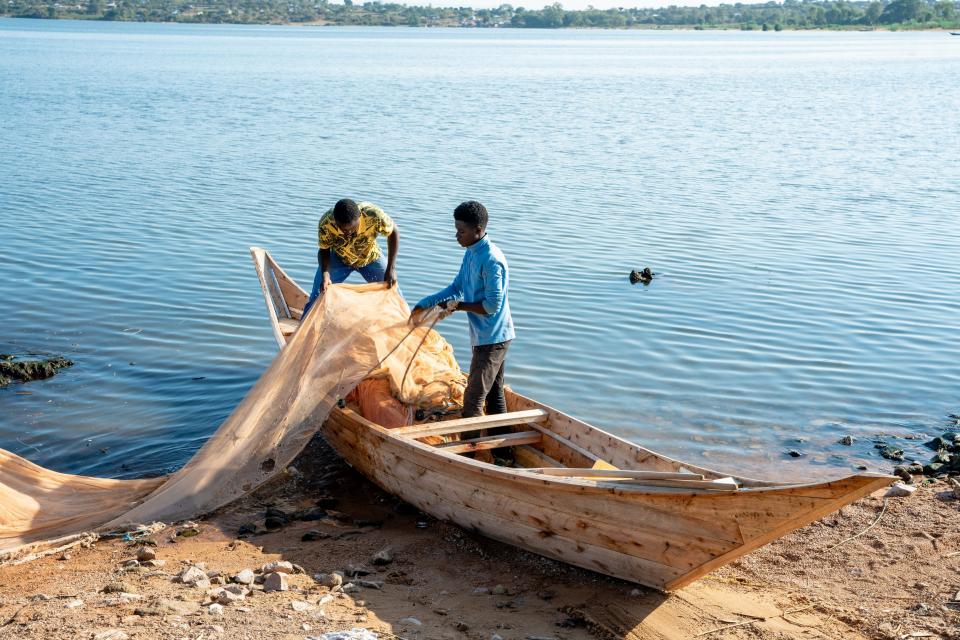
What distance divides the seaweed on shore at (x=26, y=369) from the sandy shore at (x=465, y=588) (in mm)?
4216

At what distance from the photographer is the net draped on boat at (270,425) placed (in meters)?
6.59

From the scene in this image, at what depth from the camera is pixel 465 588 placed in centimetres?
571

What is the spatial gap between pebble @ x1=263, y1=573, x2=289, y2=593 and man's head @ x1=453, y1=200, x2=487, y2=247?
7.89 feet

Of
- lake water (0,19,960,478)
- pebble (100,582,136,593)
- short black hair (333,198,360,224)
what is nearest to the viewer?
pebble (100,582,136,593)

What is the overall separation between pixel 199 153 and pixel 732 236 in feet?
43.8

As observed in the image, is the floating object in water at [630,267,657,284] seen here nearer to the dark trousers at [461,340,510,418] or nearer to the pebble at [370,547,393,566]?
the dark trousers at [461,340,510,418]

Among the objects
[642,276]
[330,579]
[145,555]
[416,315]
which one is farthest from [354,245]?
[642,276]

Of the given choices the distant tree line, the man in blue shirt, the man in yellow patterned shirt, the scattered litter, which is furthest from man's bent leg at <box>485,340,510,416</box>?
the distant tree line

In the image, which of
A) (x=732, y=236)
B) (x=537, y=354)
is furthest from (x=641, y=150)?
(x=537, y=354)

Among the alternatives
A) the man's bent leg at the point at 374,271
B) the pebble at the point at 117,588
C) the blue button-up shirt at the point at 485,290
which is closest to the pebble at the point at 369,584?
the pebble at the point at 117,588

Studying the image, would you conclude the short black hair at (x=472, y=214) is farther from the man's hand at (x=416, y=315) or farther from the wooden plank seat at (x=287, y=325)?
the wooden plank seat at (x=287, y=325)

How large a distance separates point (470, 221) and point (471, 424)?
1519 mm

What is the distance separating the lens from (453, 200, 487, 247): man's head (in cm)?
637

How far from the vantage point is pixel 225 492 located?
6.79 meters
